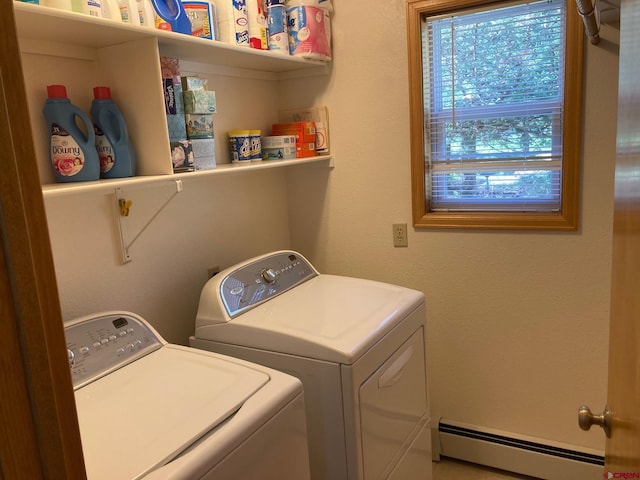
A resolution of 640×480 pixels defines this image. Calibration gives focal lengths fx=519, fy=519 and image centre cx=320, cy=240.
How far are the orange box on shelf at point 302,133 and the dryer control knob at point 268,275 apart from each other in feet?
2.02

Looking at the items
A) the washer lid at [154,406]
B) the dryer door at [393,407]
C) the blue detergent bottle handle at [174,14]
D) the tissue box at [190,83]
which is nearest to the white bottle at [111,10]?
the blue detergent bottle handle at [174,14]

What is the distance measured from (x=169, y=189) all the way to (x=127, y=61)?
486 millimetres

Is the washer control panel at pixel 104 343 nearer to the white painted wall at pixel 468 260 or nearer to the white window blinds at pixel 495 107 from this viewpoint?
the white painted wall at pixel 468 260

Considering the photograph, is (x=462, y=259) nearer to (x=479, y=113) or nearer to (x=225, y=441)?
(x=479, y=113)

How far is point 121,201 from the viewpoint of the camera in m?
1.74

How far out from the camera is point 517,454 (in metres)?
2.32

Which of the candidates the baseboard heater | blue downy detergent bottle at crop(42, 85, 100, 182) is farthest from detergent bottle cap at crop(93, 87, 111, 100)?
the baseboard heater

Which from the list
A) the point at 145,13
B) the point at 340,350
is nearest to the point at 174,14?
the point at 145,13

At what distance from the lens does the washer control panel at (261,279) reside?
5.97 feet

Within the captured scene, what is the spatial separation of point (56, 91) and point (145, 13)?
34cm

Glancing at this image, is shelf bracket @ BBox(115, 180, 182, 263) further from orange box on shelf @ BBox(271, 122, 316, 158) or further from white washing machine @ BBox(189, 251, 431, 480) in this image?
orange box on shelf @ BBox(271, 122, 316, 158)

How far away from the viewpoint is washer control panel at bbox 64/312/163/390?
55.0 inches

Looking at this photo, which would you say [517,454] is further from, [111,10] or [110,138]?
[111,10]

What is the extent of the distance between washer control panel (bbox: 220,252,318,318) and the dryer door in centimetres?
52
